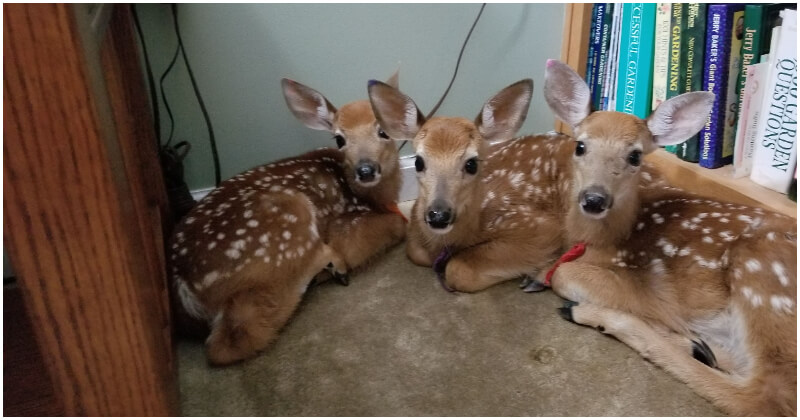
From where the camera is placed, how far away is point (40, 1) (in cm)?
77

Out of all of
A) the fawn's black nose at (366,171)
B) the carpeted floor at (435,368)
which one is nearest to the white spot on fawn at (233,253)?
the carpeted floor at (435,368)

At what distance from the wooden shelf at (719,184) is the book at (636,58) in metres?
0.21

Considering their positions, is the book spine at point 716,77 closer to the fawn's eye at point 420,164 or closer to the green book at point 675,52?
the green book at point 675,52

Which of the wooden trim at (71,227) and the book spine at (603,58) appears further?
the book spine at (603,58)

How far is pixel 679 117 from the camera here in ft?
5.32

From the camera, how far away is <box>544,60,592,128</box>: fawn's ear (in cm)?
168

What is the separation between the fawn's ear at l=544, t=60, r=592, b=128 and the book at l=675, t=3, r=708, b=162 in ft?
1.62

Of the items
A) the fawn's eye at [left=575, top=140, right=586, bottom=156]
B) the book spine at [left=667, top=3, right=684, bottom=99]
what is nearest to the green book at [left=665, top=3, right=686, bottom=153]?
the book spine at [left=667, top=3, right=684, bottom=99]

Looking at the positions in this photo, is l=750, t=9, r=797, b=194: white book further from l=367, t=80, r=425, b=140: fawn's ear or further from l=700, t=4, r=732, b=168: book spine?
l=367, t=80, r=425, b=140: fawn's ear

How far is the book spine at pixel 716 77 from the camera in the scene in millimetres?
1928

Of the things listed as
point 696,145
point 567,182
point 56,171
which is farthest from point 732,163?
point 56,171

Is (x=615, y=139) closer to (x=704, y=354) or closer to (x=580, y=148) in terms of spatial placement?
(x=580, y=148)

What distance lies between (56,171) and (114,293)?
0.20 meters

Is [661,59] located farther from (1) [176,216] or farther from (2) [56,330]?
(2) [56,330]
